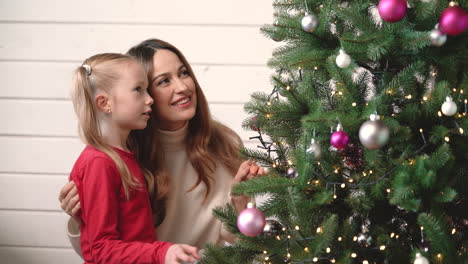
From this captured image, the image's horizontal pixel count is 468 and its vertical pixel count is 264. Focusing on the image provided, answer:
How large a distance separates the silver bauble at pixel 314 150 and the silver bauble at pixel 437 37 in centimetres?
29

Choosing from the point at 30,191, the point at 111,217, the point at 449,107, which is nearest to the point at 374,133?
the point at 449,107

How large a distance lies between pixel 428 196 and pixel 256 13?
1342 millimetres

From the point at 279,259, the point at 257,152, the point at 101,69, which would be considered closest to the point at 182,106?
the point at 101,69

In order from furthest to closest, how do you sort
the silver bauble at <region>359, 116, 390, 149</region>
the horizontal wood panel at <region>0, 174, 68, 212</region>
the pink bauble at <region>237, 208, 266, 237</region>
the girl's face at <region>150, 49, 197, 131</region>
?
the horizontal wood panel at <region>0, 174, 68, 212</region> → the girl's face at <region>150, 49, 197, 131</region> → the pink bauble at <region>237, 208, 266, 237</region> → the silver bauble at <region>359, 116, 390, 149</region>

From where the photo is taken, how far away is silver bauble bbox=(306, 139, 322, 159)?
1.20 m

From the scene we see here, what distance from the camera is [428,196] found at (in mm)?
1104

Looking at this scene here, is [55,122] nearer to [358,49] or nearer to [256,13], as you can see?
[256,13]

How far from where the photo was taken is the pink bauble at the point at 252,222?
116 cm

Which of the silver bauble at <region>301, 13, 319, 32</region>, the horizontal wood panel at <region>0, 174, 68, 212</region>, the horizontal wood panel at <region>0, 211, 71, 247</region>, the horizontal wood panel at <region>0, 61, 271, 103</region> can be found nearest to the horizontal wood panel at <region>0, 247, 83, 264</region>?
the horizontal wood panel at <region>0, 211, 71, 247</region>

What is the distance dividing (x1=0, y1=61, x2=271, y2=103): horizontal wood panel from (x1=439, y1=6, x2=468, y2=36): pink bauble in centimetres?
125

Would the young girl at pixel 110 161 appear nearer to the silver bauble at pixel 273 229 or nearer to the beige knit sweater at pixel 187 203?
the beige knit sweater at pixel 187 203

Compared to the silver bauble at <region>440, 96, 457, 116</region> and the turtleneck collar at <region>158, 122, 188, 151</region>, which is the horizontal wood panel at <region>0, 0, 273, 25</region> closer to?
the turtleneck collar at <region>158, 122, 188, 151</region>

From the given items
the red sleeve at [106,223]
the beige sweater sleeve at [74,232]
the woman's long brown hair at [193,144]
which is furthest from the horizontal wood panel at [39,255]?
the red sleeve at [106,223]

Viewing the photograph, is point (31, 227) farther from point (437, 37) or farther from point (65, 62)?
point (437, 37)
